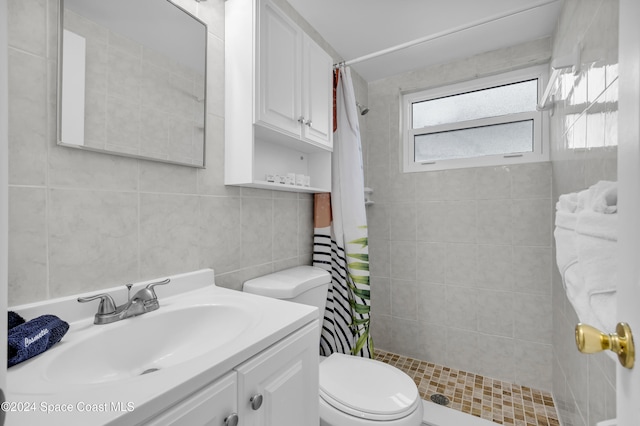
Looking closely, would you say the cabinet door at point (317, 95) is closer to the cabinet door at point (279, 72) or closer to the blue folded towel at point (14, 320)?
the cabinet door at point (279, 72)

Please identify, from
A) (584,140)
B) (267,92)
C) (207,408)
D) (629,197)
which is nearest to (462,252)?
(584,140)

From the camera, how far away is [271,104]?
51.5 inches

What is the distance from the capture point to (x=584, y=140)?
3.41 ft

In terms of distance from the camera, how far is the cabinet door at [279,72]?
4.15ft

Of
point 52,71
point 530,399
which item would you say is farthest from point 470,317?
Answer: point 52,71

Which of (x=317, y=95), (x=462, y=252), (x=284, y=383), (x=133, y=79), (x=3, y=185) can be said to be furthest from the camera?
(x=462, y=252)

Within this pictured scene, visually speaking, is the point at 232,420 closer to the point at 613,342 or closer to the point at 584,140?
the point at 613,342

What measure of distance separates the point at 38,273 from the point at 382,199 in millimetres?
2049

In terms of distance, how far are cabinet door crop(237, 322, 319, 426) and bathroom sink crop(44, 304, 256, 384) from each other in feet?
0.39

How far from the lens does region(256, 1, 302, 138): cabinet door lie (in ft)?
4.15

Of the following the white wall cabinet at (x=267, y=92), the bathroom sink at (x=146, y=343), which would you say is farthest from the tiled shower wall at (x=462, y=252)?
the bathroom sink at (x=146, y=343)

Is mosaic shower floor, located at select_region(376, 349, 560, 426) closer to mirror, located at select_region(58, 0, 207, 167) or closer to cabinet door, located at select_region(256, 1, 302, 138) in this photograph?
cabinet door, located at select_region(256, 1, 302, 138)

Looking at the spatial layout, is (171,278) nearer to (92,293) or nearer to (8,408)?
(92,293)

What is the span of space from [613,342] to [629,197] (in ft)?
0.68
